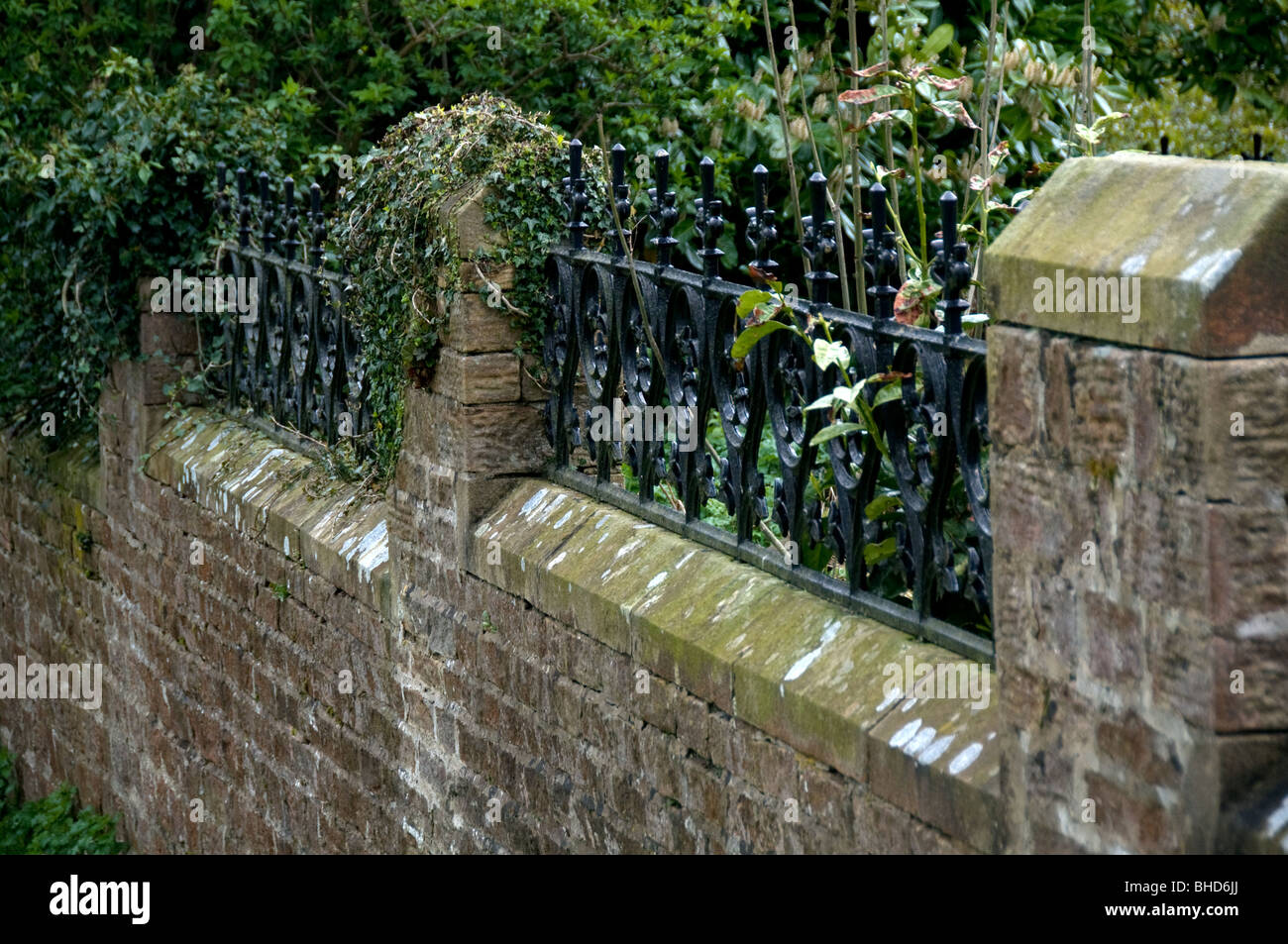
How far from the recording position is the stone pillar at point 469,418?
4988mm

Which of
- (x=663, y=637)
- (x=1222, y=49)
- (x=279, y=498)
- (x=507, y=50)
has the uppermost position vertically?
(x=507, y=50)

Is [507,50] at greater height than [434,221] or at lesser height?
greater

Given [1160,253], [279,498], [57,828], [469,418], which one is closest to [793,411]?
[469,418]

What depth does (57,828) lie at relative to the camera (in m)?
8.85

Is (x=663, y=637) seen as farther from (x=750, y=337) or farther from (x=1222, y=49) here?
(x=1222, y=49)

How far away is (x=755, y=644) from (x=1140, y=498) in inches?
50.4

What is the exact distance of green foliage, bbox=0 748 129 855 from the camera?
8492 mm

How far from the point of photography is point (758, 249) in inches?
153

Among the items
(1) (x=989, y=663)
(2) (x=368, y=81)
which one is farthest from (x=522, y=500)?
(2) (x=368, y=81)

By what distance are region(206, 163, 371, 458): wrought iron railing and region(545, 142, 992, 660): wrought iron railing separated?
4.44ft

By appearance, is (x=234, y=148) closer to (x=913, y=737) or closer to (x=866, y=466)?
(x=866, y=466)

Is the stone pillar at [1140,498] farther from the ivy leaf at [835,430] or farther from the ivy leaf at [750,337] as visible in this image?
the ivy leaf at [750,337]

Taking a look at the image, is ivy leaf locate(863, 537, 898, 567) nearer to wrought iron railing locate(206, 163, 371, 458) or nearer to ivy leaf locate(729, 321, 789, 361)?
ivy leaf locate(729, 321, 789, 361)

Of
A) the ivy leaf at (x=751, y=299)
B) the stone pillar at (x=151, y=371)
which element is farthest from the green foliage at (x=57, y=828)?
the ivy leaf at (x=751, y=299)
